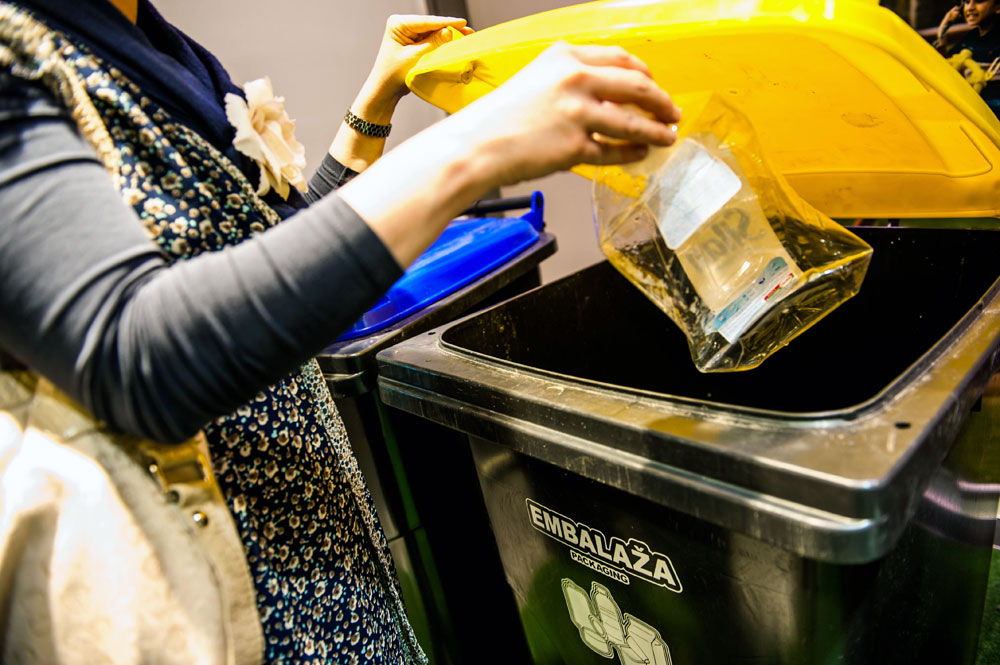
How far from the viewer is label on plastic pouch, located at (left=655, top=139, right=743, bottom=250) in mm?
577

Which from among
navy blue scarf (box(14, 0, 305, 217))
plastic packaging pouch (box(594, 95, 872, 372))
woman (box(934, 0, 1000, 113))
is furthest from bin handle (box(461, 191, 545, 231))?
woman (box(934, 0, 1000, 113))

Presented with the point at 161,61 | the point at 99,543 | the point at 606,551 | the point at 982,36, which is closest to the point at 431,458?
the point at 606,551

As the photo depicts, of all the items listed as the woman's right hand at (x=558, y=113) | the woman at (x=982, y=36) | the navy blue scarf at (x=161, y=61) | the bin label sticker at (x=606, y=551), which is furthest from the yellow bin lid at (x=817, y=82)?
the woman at (x=982, y=36)

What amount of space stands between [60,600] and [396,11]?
2.24m

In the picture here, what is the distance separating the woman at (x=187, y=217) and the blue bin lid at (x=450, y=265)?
43 centimetres

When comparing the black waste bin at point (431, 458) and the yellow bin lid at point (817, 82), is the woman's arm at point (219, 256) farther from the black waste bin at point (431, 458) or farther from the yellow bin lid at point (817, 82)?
the black waste bin at point (431, 458)

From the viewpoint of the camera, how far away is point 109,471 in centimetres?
49

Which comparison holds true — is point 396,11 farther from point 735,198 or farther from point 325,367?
point 735,198

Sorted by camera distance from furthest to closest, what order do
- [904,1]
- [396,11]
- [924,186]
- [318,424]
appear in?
1. [396,11]
2. [904,1]
3. [924,186]
4. [318,424]

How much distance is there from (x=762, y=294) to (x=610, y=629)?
17.9 inches

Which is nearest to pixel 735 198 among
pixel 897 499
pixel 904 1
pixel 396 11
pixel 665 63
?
pixel 665 63

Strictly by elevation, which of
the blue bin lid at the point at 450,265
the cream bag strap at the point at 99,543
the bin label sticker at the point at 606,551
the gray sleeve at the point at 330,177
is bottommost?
the bin label sticker at the point at 606,551

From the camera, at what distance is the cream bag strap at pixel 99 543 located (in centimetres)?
48

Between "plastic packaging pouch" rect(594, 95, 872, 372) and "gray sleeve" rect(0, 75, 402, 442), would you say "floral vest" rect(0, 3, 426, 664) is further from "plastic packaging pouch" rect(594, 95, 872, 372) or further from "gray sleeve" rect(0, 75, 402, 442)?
"plastic packaging pouch" rect(594, 95, 872, 372)
